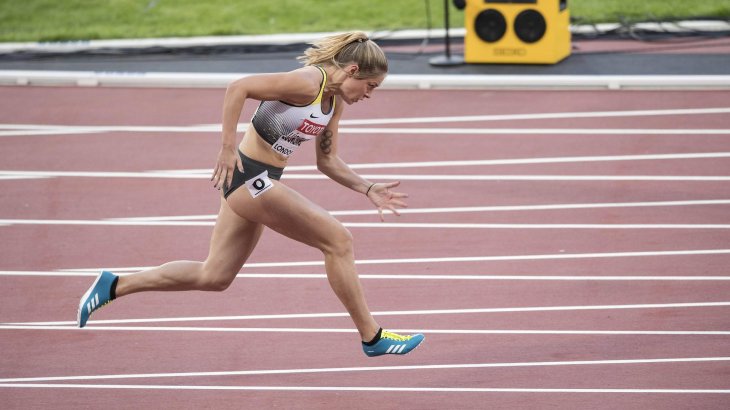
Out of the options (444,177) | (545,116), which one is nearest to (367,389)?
(444,177)

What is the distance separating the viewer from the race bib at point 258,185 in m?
5.43

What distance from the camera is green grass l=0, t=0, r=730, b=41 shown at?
1415 cm

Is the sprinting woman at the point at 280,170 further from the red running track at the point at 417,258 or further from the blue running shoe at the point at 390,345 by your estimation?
the red running track at the point at 417,258

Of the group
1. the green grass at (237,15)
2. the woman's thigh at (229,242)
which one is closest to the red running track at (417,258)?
the woman's thigh at (229,242)

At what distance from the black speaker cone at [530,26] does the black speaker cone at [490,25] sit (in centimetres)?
16

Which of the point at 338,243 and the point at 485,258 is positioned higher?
the point at 338,243

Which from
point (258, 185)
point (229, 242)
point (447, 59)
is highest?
point (258, 185)

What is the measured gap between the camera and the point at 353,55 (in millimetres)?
5367

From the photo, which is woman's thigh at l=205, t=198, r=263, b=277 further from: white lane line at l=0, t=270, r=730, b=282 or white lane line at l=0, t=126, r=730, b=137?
white lane line at l=0, t=126, r=730, b=137

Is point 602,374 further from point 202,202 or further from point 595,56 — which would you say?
point 595,56

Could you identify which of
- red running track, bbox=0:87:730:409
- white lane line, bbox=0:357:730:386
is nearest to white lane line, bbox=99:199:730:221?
red running track, bbox=0:87:730:409

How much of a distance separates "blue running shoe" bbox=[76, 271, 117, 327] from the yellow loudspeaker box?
23.6 feet

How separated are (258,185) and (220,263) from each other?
0.46 m

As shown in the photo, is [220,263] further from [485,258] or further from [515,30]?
[515,30]
